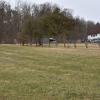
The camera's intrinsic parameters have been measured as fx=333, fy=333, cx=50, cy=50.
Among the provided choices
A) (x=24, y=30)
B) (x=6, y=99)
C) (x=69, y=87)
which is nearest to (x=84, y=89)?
(x=69, y=87)

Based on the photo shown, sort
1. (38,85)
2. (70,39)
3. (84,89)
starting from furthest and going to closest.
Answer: (70,39), (38,85), (84,89)

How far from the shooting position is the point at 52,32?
65.5 meters

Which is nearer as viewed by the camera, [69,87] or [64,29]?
[69,87]

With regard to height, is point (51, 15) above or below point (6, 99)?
above

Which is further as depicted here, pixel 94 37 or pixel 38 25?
pixel 94 37

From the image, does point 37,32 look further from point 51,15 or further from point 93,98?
point 93,98

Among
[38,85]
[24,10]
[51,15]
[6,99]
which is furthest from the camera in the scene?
[24,10]

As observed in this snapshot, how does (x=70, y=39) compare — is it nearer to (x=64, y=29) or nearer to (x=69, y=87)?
(x=64, y=29)

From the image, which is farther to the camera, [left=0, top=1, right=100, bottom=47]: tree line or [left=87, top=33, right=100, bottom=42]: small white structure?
[left=87, top=33, right=100, bottom=42]: small white structure

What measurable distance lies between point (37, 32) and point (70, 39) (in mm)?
27411

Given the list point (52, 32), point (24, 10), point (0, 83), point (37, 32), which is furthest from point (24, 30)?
point (0, 83)

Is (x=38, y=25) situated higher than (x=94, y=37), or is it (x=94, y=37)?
(x=38, y=25)

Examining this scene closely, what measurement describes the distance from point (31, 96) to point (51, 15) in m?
56.7

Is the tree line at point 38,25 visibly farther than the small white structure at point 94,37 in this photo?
No
